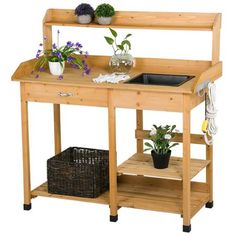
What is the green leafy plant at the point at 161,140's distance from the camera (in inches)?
284

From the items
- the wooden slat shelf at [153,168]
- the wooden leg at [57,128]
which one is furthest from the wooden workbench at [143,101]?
the wooden leg at [57,128]

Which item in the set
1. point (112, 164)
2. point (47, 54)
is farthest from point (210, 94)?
point (47, 54)

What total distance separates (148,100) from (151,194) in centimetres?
89

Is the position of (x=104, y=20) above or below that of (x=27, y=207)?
above

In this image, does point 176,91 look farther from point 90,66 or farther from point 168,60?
point 90,66

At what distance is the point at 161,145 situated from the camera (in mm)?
7215

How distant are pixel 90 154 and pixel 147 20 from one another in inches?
47.4

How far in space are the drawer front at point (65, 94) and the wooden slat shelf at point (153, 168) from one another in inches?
21.3

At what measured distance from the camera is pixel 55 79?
7.22 meters

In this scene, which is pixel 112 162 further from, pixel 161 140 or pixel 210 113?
pixel 210 113

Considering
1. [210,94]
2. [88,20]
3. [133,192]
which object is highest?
[88,20]

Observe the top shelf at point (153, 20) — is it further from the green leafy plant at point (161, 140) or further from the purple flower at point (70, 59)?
the green leafy plant at point (161, 140)

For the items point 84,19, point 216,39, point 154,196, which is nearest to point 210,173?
point 154,196

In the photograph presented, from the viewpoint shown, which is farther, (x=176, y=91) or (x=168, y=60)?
(x=168, y=60)
